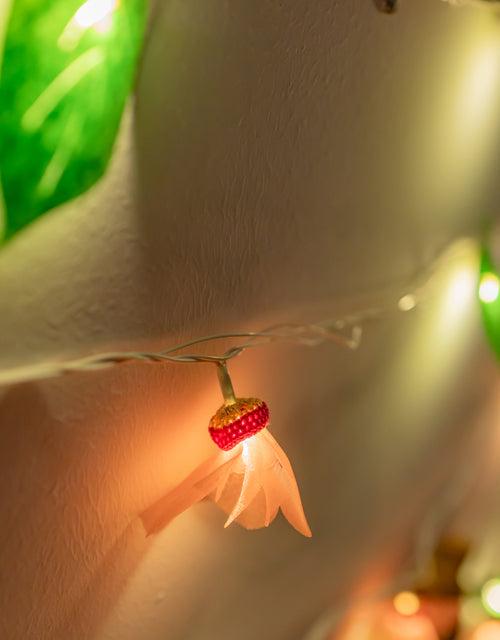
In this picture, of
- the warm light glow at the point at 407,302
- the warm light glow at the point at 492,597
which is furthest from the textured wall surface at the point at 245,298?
the warm light glow at the point at 492,597

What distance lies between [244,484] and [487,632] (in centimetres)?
50

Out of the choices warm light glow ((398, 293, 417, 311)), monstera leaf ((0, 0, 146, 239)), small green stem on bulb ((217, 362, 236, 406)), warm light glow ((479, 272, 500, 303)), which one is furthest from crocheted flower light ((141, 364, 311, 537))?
warm light glow ((479, 272, 500, 303))

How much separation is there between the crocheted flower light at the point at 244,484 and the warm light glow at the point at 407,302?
349 mm

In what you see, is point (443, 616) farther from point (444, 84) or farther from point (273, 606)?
point (444, 84)

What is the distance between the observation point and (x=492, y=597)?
0.98m

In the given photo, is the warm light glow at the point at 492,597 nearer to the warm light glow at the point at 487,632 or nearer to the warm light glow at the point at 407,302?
the warm light glow at the point at 487,632

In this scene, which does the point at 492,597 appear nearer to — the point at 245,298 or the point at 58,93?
the point at 245,298

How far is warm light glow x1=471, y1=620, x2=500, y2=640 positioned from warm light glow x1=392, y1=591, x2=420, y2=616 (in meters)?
0.08

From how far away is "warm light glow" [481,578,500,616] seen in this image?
3.19 feet

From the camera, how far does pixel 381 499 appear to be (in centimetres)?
100

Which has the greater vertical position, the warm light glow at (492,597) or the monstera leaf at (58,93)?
the monstera leaf at (58,93)

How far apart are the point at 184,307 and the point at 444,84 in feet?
1.57

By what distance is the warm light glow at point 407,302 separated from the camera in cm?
91

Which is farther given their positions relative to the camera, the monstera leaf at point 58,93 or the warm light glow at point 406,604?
the warm light glow at point 406,604
